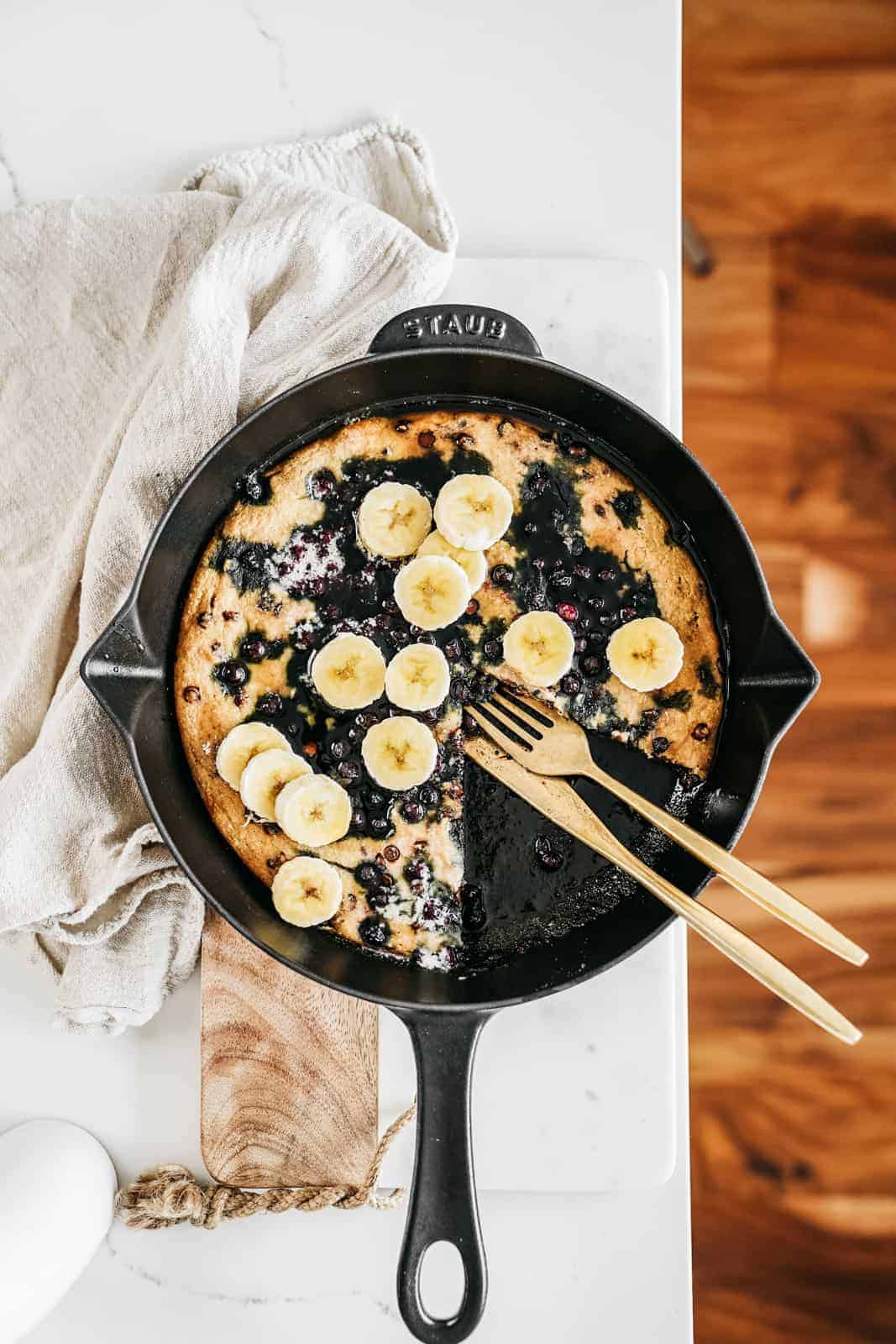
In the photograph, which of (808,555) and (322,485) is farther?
(808,555)

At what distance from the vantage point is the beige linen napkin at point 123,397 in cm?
202

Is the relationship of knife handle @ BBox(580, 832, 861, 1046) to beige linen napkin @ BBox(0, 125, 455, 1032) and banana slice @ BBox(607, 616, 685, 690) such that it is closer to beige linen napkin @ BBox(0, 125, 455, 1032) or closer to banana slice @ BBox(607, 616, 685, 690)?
banana slice @ BBox(607, 616, 685, 690)

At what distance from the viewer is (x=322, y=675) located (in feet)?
6.89

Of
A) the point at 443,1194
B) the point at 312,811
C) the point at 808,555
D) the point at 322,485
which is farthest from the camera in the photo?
the point at 808,555

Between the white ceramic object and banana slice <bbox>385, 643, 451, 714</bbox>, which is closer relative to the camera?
the white ceramic object

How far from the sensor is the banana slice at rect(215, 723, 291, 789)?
2096 mm

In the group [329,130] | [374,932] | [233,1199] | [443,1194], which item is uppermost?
[329,130]

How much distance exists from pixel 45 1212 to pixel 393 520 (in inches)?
54.8

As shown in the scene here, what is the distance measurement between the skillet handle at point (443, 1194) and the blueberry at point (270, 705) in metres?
0.63

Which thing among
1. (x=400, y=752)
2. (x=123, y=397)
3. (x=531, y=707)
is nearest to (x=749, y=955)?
(x=531, y=707)

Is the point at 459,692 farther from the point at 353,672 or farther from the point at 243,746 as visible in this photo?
the point at 243,746

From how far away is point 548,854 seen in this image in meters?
2.14

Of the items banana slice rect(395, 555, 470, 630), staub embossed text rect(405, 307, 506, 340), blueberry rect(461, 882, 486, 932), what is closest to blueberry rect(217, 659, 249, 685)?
banana slice rect(395, 555, 470, 630)

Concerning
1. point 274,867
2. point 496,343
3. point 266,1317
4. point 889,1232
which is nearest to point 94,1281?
point 266,1317
